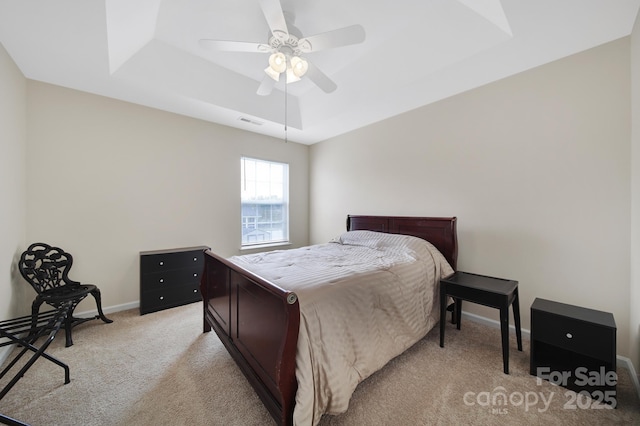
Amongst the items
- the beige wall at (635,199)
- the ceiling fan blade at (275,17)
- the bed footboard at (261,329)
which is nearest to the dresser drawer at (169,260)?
the bed footboard at (261,329)

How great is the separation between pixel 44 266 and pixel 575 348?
4679 millimetres

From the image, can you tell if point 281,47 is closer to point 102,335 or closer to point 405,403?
point 405,403

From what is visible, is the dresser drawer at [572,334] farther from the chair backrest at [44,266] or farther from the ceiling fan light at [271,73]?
the chair backrest at [44,266]

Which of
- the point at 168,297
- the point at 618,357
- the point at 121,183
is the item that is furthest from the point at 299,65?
the point at 618,357

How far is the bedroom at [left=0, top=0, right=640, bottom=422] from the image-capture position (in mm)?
2000

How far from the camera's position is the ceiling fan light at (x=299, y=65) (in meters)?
2.01

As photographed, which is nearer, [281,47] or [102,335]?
[281,47]

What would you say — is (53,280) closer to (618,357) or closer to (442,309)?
(442,309)

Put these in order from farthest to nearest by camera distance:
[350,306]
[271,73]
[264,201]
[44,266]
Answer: [264,201], [44,266], [271,73], [350,306]

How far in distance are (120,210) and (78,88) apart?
1465mm

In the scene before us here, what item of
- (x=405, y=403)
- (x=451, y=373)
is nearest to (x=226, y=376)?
(x=405, y=403)

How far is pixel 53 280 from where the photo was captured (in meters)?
2.48

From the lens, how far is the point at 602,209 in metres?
2.02

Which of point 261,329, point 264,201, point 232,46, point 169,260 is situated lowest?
point 261,329
